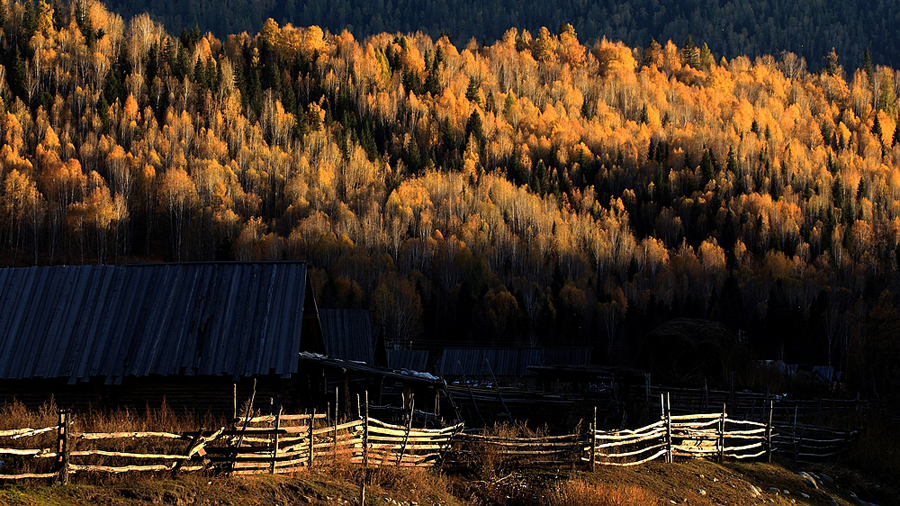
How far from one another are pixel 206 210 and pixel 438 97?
7573 cm

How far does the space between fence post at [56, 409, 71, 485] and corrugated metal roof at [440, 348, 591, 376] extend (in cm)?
4637

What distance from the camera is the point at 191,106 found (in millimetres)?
147625

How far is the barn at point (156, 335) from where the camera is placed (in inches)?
776

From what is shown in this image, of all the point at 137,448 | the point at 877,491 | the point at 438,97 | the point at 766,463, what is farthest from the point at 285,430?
the point at 438,97

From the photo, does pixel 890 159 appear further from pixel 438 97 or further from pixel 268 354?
pixel 268 354

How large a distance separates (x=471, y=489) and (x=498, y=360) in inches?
1699

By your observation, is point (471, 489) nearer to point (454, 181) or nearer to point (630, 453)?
point (630, 453)

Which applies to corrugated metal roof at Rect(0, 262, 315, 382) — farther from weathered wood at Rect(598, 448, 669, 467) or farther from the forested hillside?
the forested hillside

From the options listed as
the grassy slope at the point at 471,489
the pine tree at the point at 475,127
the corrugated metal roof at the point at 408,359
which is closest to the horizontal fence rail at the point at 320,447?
the grassy slope at the point at 471,489

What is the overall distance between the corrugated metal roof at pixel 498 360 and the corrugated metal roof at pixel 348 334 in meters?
24.8

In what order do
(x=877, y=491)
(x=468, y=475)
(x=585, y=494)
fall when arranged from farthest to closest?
1. (x=877, y=491)
2. (x=468, y=475)
3. (x=585, y=494)

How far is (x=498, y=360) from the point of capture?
5838 centimetres

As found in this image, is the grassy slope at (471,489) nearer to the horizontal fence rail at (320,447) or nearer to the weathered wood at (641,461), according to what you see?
the weathered wood at (641,461)

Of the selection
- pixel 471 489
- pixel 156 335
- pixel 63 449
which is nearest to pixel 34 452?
pixel 63 449
